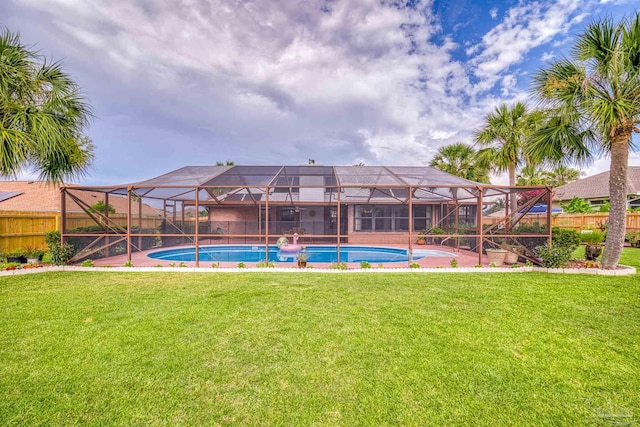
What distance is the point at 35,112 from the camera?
23.1ft

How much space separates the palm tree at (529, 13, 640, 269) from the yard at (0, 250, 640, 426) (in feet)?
12.0

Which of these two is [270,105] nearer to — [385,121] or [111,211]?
[385,121]

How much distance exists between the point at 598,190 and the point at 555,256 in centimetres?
2025

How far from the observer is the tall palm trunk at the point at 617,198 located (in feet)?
24.0

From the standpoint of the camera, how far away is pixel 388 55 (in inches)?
516

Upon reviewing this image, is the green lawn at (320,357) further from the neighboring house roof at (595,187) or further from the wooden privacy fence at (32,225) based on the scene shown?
the neighboring house roof at (595,187)

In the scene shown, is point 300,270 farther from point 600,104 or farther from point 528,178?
point 528,178

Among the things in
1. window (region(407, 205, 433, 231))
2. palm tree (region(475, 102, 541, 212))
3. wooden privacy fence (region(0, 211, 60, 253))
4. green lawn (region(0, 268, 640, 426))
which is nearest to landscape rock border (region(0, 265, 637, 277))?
green lawn (region(0, 268, 640, 426))

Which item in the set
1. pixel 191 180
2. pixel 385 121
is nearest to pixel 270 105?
pixel 385 121

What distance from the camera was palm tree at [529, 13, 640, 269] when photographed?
670 centimetres

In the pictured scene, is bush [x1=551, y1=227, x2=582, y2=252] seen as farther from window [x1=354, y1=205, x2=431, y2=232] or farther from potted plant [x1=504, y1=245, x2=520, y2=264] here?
window [x1=354, y1=205, x2=431, y2=232]

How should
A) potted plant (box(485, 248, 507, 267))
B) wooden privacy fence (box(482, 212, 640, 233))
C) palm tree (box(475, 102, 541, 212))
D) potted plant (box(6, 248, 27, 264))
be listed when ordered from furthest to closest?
wooden privacy fence (box(482, 212, 640, 233)) → palm tree (box(475, 102, 541, 212)) → potted plant (box(485, 248, 507, 267)) → potted plant (box(6, 248, 27, 264))

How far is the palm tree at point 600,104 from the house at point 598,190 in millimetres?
12199

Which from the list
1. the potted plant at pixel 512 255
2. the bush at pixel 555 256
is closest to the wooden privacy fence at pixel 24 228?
the potted plant at pixel 512 255
